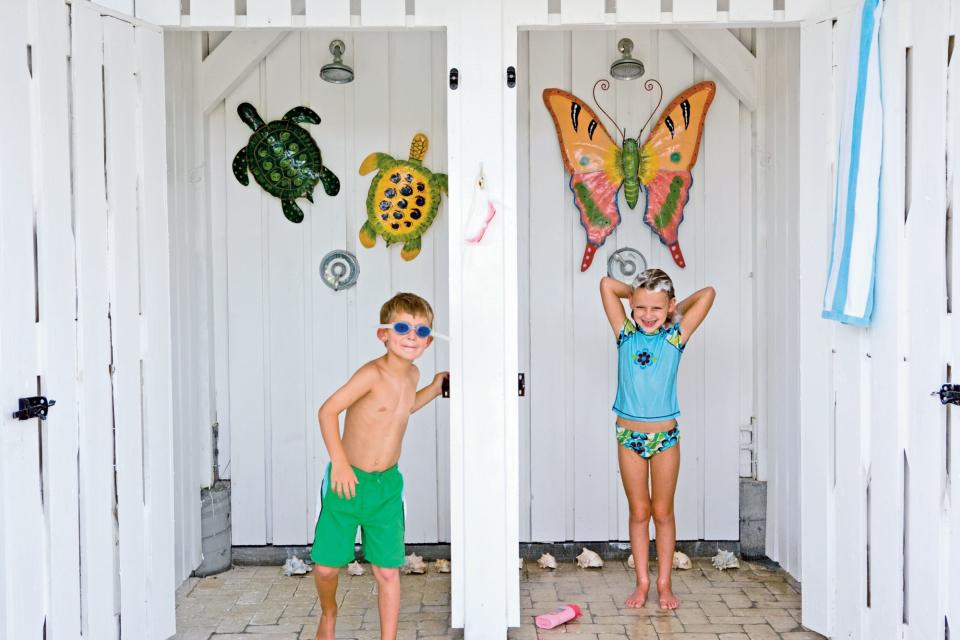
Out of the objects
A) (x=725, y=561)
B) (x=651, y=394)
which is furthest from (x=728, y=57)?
(x=725, y=561)

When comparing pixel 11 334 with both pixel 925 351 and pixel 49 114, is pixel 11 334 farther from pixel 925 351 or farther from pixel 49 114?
pixel 925 351

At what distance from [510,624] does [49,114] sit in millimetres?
2824

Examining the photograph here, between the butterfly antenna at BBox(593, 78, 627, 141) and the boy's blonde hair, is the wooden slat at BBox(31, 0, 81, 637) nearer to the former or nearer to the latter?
the boy's blonde hair

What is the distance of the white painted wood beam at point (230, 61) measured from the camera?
4.54m

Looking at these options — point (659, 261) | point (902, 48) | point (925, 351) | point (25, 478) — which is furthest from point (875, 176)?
point (25, 478)

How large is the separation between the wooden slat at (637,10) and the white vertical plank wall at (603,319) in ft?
4.02

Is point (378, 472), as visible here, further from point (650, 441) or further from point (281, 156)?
point (281, 156)

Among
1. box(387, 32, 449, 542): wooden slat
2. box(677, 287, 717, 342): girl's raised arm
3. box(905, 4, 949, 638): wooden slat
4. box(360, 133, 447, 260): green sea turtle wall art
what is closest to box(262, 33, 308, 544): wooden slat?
box(360, 133, 447, 260): green sea turtle wall art

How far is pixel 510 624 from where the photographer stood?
148 inches

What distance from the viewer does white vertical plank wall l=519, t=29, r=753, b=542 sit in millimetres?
4793

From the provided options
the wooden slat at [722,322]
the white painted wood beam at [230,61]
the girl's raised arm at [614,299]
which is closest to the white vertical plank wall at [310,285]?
the white painted wood beam at [230,61]

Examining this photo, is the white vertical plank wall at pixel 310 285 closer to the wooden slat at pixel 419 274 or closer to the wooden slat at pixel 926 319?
the wooden slat at pixel 419 274

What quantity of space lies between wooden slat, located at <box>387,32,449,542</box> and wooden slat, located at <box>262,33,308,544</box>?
0.54m

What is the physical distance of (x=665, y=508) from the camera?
407cm
